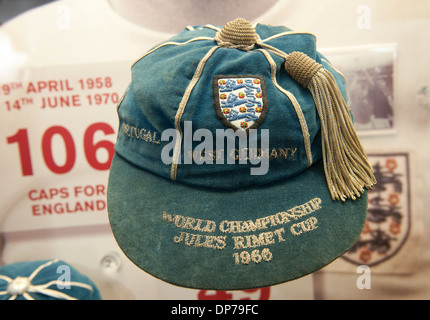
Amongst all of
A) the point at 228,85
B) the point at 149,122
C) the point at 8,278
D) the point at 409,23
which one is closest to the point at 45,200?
the point at 8,278

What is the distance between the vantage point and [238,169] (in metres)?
0.48

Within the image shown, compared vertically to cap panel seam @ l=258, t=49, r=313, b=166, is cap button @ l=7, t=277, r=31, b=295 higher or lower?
lower

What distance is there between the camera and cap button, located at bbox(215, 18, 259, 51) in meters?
0.52

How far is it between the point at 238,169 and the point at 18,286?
0.64m

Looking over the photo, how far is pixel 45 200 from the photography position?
36.7 inches

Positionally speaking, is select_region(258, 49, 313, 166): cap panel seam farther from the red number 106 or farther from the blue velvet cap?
the blue velvet cap

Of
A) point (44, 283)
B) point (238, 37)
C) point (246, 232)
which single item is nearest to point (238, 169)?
point (246, 232)

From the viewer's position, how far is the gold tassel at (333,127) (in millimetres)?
496

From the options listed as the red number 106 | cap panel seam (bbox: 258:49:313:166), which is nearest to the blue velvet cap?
the red number 106

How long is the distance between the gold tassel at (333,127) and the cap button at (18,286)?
2.39ft

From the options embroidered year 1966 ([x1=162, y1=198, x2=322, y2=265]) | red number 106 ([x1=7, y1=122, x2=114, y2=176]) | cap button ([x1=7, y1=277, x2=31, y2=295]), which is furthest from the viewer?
red number 106 ([x1=7, y1=122, x2=114, y2=176])

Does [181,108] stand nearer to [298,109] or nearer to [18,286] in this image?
[298,109]

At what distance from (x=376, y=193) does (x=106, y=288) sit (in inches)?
32.6

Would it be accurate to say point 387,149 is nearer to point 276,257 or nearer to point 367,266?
point 367,266
